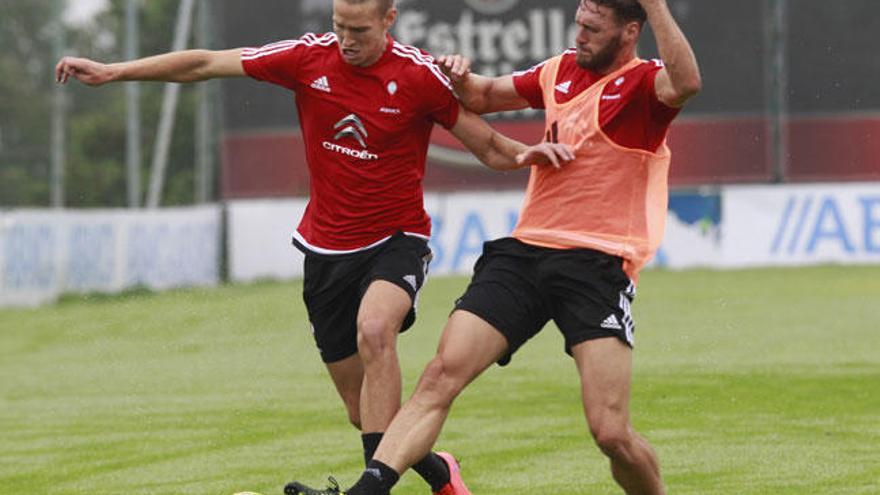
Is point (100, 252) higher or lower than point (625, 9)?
lower

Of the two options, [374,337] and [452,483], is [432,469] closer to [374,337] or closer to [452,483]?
[452,483]

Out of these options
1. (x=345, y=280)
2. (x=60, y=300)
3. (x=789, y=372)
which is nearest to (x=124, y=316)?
(x=60, y=300)

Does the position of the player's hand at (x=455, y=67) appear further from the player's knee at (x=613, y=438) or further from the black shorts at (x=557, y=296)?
the player's knee at (x=613, y=438)

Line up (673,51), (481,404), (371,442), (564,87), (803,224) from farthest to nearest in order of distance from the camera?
(803,224), (481,404), (371,442), (564,87), (673,51)

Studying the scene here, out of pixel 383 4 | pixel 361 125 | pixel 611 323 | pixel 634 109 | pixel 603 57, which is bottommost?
pixel 611 323

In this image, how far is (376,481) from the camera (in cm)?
733

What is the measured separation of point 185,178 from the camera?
195ft

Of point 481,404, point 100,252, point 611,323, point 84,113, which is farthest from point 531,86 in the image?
point 84,113

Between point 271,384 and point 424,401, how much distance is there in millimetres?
8531

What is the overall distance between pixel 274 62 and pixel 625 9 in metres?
1.73

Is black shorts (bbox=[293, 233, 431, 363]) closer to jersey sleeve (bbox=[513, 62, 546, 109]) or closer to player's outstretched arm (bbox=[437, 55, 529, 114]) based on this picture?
player's outstretched arm (bbox=[437, 55, 529, 114])

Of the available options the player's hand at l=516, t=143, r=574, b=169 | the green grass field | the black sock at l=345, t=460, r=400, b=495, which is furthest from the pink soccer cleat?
the player's hand at l=516, t=143, r=574, b=169

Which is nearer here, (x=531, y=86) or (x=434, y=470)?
(x=531, y=86)

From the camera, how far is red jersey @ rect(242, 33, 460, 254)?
27.1ft
